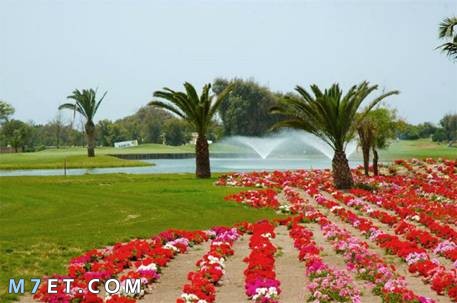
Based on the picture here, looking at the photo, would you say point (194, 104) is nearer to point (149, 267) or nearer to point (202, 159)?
point (202, 159)

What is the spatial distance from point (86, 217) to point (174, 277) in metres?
7.52

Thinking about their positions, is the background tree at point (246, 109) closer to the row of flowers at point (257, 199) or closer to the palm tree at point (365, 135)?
the palm tree at point (365, 135)

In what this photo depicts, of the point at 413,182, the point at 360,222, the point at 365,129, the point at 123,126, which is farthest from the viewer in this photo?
the point at 123,126

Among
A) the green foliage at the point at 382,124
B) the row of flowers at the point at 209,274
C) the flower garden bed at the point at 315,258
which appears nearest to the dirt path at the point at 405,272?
the flower garden bed at the point at 315,258

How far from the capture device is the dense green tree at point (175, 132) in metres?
119

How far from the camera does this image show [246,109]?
9825 cm

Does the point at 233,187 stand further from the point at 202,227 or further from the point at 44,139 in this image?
the point at 44,139

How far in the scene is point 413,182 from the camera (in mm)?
25531

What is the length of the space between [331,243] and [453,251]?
8.65 ft

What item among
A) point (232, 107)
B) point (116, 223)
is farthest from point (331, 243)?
point (232, 107)

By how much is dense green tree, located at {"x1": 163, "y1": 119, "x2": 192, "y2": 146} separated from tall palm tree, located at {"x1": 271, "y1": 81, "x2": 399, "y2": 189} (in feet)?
299

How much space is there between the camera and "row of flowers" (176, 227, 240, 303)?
25.2ft

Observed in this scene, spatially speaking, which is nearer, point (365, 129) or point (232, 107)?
point (365, 129)

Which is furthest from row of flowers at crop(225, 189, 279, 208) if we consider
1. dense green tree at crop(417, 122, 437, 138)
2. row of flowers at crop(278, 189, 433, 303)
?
dense green tree at crop(417, 122, 437, 138)
